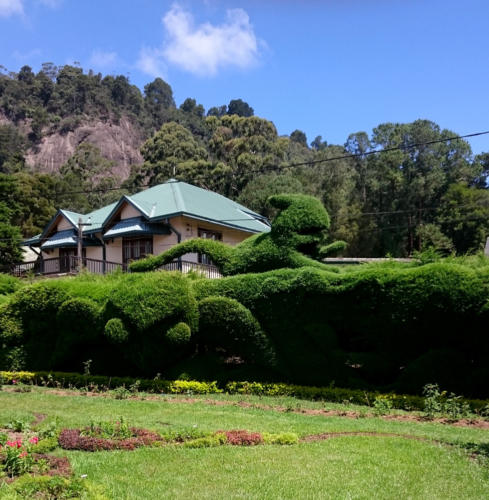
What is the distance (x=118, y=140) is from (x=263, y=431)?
102227 millimetres

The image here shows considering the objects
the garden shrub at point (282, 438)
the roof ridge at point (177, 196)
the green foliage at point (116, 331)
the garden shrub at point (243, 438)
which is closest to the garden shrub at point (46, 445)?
the garden shrub at point (243, 438)

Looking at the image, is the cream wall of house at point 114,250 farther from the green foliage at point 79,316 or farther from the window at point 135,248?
the green foliage at point 79,316

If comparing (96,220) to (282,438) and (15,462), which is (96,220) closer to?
(282,438)

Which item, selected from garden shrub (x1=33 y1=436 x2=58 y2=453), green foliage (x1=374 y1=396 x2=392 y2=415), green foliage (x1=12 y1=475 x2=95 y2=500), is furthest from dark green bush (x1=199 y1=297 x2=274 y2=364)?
green foliage (x1=12 y1=475 x2=95 y2=500)

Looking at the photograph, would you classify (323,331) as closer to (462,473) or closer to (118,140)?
(462,473)

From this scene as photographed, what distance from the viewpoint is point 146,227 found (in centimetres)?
2397

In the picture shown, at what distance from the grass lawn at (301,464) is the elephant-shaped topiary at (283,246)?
4.58 metres

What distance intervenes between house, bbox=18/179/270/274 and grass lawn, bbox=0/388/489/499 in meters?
14.0

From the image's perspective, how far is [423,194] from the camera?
41.3 meters

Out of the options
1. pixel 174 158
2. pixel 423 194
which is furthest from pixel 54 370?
pixel 174 158

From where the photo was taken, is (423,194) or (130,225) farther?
(423,194)

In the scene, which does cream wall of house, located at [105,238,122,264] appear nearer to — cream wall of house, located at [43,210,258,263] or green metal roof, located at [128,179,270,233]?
cream wall of house, located at [43,210,258,263]

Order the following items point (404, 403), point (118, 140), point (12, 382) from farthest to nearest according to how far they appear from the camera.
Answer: point (118, 140) < point (12, 382) < point (404, 403)

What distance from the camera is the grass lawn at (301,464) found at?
493 centimetres
